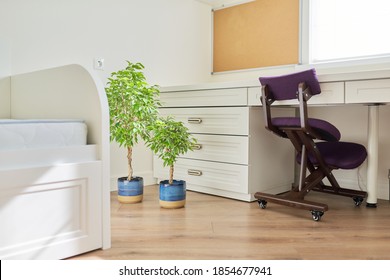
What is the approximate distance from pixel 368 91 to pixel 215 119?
3.24 feet

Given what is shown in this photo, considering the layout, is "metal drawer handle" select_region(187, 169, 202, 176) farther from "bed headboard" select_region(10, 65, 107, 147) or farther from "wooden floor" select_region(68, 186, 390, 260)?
"bed headboard" select_region(10, 65, 107, 147)

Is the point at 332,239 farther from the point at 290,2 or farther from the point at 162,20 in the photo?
the point at 162,20

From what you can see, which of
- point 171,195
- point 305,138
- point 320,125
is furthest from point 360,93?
point 171,195

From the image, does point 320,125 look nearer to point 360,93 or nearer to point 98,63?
point 360,93

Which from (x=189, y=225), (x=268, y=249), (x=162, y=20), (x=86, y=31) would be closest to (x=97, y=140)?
(x=189, y=225)

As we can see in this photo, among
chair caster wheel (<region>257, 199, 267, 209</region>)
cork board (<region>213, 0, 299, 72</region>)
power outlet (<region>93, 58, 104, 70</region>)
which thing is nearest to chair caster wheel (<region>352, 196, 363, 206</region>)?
chair caster wheel (<region>257, 199, 267, 209</region>)

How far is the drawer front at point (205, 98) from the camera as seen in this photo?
7.85 feet

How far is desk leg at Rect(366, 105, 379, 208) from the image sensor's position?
7.25 feet

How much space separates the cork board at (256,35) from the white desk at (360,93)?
2.80ft

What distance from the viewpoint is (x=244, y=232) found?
5.91 ft

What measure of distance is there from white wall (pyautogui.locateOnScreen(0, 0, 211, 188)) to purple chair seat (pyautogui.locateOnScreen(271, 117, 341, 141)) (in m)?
1.18

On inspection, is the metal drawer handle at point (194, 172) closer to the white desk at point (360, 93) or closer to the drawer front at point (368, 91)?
the white desk at point (360, 93)

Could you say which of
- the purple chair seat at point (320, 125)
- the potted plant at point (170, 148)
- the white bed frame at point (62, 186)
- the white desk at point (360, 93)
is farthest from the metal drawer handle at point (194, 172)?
the white bed frame at point (62, 186)

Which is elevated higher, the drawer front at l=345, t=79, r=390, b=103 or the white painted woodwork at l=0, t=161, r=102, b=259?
the drawer front at l=345, t=79, r=390, b=103
